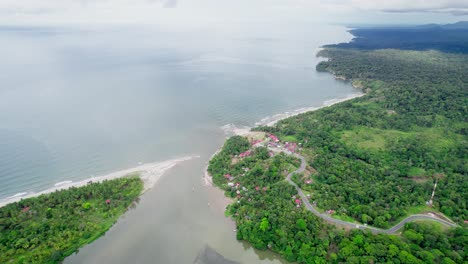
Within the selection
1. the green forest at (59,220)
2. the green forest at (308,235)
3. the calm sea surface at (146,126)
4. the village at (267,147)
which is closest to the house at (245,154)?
the village at (267,147)

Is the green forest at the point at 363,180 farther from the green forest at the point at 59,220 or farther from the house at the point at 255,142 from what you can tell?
the green forest at the point at 59,220

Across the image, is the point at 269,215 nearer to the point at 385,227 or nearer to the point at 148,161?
the point at 385,227

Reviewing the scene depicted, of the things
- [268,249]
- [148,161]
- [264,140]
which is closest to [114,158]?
[148,161]

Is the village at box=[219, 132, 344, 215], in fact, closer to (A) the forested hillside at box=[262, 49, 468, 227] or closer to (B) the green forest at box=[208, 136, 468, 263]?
(B) the green forest at box=[208, 136, 468, 263]

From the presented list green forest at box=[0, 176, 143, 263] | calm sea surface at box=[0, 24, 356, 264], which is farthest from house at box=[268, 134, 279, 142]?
green forest at box=[0, 176, 143, 263]

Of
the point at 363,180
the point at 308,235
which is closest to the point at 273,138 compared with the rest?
the point at 363,180

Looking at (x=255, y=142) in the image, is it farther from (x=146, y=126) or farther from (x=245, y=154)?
(x=146, y=126)
